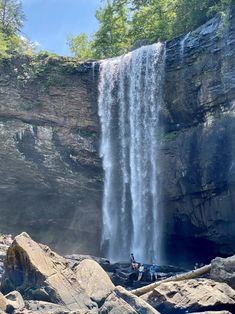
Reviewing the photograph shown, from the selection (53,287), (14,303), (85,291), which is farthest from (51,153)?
(14,303)

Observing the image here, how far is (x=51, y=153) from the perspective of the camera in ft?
90.7

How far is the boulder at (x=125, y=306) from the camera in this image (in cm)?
1113

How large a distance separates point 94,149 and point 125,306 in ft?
56.8

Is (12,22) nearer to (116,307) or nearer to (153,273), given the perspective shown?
(153,273)

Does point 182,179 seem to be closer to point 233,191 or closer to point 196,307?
point 233,191

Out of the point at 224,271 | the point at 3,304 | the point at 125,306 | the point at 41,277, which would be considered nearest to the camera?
the point at 125,306

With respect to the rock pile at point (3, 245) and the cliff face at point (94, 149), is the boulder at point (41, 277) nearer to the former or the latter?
the rock pile at point (3, 245)

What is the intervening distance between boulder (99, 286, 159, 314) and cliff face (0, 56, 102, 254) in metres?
16.3

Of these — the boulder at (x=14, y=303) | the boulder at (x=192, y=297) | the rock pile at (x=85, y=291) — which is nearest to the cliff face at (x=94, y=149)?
the rock pile at (x=85, y=291)

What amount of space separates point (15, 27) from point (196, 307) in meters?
32.8

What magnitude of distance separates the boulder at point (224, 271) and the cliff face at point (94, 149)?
864 cm

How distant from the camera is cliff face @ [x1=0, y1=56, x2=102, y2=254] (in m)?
27.5

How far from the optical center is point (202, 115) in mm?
24641

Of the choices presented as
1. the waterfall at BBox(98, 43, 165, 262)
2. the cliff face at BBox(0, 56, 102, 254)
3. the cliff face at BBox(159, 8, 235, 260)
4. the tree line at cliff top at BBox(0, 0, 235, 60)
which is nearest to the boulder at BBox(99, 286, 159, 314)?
the cliff face at BBox(159, 8, 235, 260)
